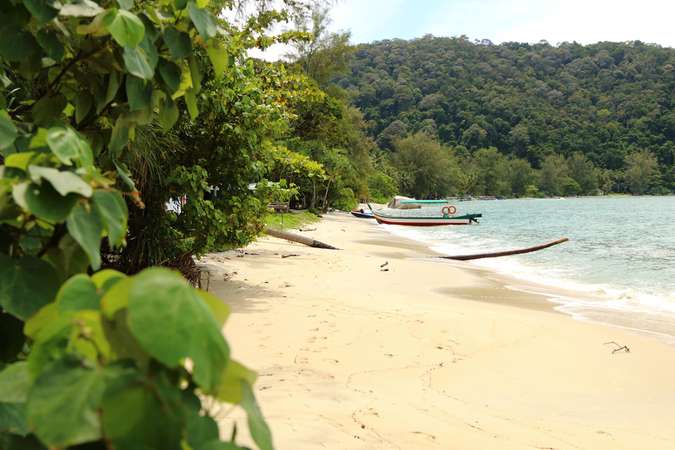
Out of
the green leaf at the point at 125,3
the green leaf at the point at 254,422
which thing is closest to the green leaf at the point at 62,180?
the green leaf at the point at 254,422

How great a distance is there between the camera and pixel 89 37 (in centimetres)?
129

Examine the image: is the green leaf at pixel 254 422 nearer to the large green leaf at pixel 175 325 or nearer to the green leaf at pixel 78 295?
the large green leaf at pixel 175 325

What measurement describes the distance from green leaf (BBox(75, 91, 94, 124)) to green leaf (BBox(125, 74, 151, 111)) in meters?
0.21

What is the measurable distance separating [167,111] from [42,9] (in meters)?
0.38

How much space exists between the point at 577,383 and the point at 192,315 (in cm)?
558

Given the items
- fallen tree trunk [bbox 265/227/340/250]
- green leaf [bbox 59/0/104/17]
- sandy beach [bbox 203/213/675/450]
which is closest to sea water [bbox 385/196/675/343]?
sandy beach [bbox 203/213/675/450]

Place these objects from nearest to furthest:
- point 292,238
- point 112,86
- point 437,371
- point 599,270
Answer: point 112,86 < point 437,371 < point 599,270 < point 292,238

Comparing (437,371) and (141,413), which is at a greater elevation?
(141,413)

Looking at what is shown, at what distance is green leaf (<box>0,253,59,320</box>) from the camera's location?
0.78 meters

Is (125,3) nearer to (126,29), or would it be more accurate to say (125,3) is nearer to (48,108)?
(126,29)

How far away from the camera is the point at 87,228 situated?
74cm

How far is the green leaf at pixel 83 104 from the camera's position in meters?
1.35

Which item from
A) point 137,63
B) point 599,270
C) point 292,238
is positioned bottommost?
point 599,270

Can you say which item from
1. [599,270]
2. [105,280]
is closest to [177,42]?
[105,280]
